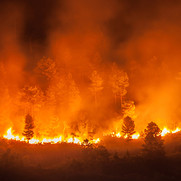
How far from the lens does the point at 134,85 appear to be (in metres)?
47.0

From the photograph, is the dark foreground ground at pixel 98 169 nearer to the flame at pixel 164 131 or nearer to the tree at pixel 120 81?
the flame at pixel 164 131

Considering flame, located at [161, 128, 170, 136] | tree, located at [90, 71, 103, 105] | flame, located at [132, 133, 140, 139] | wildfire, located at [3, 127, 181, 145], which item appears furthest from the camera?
tree, located at [90, 71, 103, 105]

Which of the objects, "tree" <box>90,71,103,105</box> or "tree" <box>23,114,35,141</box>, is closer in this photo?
"tree" <box>23,114,35,141</box>

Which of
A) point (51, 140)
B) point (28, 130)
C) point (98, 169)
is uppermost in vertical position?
point (28, 130)

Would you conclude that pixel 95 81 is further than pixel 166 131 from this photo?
Yes

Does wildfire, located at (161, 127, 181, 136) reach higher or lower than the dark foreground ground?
higher

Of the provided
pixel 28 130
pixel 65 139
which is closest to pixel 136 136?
pixel 65 139

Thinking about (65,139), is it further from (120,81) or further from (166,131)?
(120,81)

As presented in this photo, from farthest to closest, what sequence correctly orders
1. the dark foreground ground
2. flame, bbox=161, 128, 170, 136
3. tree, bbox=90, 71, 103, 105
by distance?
tree, bbox=90, 71, 103, 105 < flame, bbox=161, 128, 170, 136 < the dark foreground ground

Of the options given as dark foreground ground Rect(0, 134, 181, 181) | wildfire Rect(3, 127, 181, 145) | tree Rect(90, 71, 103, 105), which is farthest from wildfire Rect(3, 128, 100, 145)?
tree Rect(90, 71, 103, 105)

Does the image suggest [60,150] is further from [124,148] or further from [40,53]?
[40,53]

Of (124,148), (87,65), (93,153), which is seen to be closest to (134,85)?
(87,65)

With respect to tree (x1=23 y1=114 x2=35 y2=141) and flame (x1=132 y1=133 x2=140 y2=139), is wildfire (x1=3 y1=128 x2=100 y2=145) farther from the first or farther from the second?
flame (x1=132 y1=133 x2=140 y2=139)

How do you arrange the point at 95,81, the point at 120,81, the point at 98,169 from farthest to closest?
the point at 95,81, the point at 120,81, the point at 98,169
